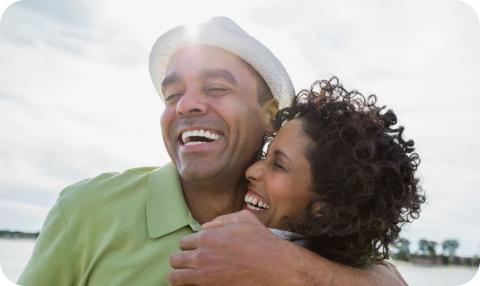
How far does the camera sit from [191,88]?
317 centimetres

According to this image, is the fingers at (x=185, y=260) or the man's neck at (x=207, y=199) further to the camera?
the man's neck at (x=207, y=199)

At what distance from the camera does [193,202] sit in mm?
3225

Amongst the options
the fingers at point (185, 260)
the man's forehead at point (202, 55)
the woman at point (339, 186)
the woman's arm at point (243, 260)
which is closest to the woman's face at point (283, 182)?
the woman at point (339, 186)

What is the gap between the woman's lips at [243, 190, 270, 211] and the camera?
2820 millimetres

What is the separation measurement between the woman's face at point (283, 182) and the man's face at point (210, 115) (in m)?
0.33

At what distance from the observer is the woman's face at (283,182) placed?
108 inches

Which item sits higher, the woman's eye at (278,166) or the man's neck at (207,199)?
the woman's eye at (278,166)

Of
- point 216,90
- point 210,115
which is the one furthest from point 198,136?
point 216,90

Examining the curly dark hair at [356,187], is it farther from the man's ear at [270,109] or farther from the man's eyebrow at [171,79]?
the man's eyebrow at [171,79]

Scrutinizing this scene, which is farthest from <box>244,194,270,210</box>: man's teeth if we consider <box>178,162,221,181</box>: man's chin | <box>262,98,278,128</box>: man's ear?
<box>262,98,278,128</box>: man's ear

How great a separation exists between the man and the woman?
6.9 inches

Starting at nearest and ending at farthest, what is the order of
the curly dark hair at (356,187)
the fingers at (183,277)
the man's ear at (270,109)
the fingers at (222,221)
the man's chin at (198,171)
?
1. the fingers at (183,277)
2. the fingers at (222,221)
3. the curly dark hair at (356,187)
4. the man's chin at (198,171)
5. the man's ear at (270,109)

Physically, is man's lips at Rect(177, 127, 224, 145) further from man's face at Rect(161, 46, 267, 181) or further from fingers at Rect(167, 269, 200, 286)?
fingers at Rect(167, 269, 200, 286)

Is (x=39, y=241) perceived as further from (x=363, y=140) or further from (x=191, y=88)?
(x=363, y=140)
